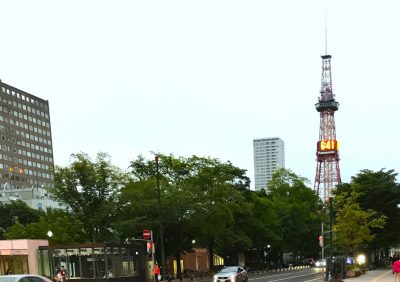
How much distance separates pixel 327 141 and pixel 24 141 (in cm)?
9042

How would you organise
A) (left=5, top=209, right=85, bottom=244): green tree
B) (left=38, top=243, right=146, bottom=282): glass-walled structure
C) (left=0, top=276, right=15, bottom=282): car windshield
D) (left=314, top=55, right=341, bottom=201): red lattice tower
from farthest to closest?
(left=314, top=55, right=341, bottom=201): red lattice tower, (left=5, top=209, right=85, bottom=244): green tree, (left=38, top=243, right=146, bottom=282): glass-walled structure, (left=0, top=276, right=15, bottom=282): car windshield

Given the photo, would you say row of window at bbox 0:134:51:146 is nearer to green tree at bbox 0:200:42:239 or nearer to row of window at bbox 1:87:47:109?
row of window at bbox 1:87:47:109

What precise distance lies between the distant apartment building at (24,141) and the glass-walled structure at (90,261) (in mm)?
127637

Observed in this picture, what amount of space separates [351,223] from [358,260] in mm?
4716

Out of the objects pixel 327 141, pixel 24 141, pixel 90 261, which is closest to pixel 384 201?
pixel 90 261

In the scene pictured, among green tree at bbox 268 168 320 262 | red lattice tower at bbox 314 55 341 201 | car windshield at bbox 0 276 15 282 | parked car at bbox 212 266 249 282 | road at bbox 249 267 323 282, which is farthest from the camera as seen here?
red lattice tower at bbox 314 55 341 201

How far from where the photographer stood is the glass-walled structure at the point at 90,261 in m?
37.9

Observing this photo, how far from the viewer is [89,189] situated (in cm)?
5288

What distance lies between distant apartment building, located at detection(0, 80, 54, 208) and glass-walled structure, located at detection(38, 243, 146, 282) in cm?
12764

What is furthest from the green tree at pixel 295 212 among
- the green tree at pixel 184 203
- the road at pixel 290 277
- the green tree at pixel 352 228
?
the green tree at pixel 352 228

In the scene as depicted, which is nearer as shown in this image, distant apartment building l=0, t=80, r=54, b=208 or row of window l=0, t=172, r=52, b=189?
row of window l=0, t=172, r=52, b=189

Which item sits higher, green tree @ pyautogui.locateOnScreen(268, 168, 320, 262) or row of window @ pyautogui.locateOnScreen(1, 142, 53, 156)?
row of window @ pyautogui.locateOnScreen(1, 142, 53, 156)

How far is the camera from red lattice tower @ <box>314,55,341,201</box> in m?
157

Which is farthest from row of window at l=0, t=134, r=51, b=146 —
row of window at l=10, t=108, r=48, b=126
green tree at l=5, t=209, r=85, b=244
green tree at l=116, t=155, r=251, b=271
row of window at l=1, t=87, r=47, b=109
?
green tree at l=116, t=155, r=251, b=271
